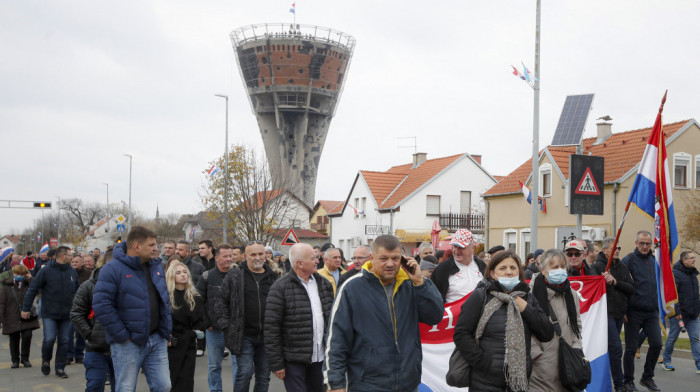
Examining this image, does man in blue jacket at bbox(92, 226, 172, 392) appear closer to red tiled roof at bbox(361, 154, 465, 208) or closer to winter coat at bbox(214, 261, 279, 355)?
Result: winter coat at bbox(214, 261, 279, 355)

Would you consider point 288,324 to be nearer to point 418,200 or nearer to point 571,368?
point 571,368

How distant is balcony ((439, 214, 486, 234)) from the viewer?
1988 inches

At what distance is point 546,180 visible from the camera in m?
35.2

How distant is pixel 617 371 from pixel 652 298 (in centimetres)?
124

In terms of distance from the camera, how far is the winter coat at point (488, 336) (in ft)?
18.0

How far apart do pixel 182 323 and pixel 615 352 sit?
5521 mm

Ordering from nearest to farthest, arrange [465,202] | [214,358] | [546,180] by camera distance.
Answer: [214,358], [546,180], [465,202]

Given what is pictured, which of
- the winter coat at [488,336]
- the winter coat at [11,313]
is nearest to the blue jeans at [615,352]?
the winter coat at [488,336]

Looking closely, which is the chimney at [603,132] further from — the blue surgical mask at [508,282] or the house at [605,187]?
the blue surgical mask at [508,282]

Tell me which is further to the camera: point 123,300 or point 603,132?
point 603,132

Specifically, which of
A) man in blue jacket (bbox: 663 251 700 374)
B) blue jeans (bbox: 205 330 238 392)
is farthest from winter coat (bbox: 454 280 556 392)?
man in blue jacket (bbox: 663 251 700 374)

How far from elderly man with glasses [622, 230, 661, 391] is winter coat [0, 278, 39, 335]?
9939mm

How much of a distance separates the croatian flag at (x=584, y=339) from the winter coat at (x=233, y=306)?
6.73ft

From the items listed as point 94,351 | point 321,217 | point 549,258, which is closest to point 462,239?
point 549,258
